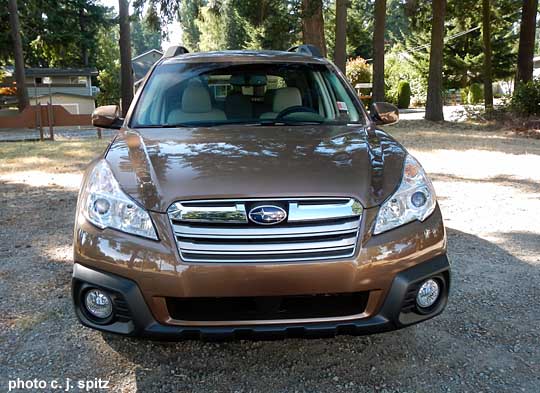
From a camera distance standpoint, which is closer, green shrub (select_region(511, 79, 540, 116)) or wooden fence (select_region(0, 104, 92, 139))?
wooden fence (select_region(0, 104, 92, 139))

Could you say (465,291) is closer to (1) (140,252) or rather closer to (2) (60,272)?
(1) (140,252)

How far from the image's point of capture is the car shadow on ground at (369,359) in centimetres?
248

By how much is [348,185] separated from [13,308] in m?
2.35

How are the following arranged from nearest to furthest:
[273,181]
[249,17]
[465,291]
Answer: [273,181], [465,291], [249,17]

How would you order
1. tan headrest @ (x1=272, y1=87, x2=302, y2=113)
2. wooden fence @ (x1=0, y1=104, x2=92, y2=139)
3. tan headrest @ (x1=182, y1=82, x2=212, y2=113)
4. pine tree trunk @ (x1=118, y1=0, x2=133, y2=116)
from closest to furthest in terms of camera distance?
tan headrest @ (x1=182, y1=82, x2=212, y2=113)
tan headrest @ (x1=272, y1=87, x2=302, y2=113)
wooden fence @ (x1=0, y1=104, x2=92, y2=139)
pine tree trunk @ (x1=118, y1=0, x2=133, y2=116)

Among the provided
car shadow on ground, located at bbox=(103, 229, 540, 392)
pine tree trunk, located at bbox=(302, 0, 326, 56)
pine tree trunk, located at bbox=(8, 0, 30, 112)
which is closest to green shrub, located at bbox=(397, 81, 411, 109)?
pine tree trunk, located at bbox=(302, 0, 326, 56)

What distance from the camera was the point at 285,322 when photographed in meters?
2.23

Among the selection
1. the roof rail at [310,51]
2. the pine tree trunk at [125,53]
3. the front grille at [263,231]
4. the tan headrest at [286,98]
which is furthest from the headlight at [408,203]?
the pine tree trunk at [125,53]

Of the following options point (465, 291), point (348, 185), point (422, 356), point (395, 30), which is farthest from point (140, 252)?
point (395, 30)

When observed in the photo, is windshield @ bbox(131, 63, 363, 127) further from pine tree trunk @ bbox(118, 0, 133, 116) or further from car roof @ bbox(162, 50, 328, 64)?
pine tree trunk @ bbox(118, 0, 133, 116)

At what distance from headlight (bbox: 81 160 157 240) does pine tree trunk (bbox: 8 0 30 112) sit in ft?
74.4

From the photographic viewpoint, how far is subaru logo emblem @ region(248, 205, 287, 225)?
7.34 feet

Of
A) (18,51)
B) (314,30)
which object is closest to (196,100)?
(314,30)

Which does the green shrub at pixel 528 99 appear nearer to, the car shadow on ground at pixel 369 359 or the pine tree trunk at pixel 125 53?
the pine tree trunk at pixel 125 53
